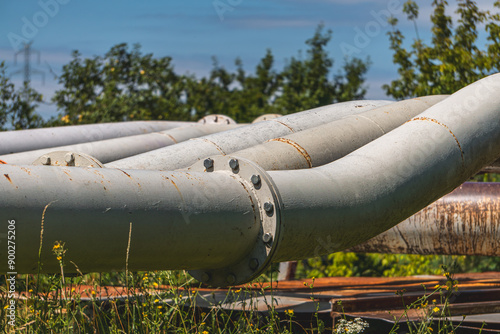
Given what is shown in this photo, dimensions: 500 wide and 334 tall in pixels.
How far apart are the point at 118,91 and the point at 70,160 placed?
12.8m

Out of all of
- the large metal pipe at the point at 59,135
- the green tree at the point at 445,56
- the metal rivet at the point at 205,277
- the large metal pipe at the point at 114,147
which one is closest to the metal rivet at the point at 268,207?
the metal rivet at the point at 205,277

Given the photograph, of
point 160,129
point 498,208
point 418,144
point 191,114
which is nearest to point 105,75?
point 191,114

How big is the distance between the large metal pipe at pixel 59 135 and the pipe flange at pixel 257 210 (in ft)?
11.1

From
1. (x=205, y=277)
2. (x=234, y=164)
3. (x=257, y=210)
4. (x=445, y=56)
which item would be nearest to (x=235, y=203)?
(x=257, y=210)

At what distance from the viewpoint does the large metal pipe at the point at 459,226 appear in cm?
547

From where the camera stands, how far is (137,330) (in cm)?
406

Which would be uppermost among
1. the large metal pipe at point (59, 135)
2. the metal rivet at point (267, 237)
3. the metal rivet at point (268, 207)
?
the large metal pipe at point (59, 135)

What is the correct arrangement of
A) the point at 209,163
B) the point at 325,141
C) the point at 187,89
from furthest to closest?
the point at 187,89 → the point at 325,141 → the point at 209,163

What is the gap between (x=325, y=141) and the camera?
402cm

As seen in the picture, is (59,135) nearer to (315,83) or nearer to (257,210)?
(257,210)

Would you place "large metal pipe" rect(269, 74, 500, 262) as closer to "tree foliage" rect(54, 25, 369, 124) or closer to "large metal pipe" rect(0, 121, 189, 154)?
"large metal pipe" rect(0, 121, 189, 154)

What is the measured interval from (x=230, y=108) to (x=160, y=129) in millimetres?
12391

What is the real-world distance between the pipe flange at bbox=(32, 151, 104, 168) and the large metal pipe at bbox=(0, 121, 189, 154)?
262 centimetres

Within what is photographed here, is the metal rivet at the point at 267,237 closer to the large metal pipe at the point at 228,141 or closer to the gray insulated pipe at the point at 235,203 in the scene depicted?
the gray insulated pipe at the point at 235,203
